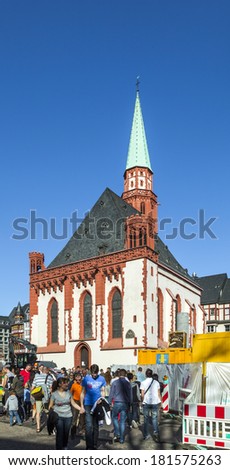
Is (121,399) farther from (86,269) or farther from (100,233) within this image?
(100,233)

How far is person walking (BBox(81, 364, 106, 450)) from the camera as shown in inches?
414

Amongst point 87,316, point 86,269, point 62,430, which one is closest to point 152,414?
point 62,430

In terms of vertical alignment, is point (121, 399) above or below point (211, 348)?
below

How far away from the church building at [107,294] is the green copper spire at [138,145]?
2372 centimetres

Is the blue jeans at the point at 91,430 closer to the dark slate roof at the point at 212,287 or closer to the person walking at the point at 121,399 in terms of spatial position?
the person walking at the point at 121,399

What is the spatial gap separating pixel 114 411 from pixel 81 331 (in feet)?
115

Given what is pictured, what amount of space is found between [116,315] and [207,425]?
35457 mm

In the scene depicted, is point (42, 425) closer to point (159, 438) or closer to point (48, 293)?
point (159, 438)

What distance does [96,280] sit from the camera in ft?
152

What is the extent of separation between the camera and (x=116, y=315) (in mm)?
44656

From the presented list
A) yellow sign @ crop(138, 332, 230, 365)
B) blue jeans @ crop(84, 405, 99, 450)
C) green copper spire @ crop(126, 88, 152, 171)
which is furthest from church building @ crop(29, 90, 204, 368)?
blue jeans @ crop(84, 405, 99, 450)

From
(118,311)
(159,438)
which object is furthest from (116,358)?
(159,438)

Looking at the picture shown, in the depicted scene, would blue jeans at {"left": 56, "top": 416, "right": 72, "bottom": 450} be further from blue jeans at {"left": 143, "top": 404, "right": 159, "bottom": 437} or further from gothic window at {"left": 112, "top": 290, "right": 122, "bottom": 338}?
gothic window at {"left": 112, "top": 290, "right": 122, "bottom": 338}

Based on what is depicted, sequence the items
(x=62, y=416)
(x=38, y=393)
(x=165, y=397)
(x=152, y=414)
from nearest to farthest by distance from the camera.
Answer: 1. (x=62, y=416)
2. (x=152, y=414)
3. (x=38, y=393)
4. (x=165, y=397)
